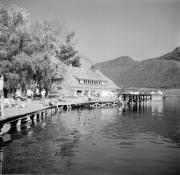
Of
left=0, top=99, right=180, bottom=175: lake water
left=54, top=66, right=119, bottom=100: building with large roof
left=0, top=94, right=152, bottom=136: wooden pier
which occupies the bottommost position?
left=0, top=99, right=180, bottom=175: lake water

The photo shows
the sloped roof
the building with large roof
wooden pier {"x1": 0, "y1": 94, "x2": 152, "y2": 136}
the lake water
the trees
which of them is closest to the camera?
the lake water

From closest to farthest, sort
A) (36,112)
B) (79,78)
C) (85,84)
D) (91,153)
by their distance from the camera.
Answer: (91,153), (36,112), (79,78), (85,84)

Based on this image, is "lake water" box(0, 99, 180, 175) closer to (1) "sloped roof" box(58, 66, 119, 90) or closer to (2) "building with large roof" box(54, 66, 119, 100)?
(2) "building with large roof" box(54, 66, 119, 100)

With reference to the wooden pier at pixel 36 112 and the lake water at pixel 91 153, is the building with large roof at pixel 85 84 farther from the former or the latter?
the lake water at pixel 91 153

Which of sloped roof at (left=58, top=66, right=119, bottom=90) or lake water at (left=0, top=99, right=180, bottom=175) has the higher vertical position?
sloped roof at (left=58, top=66, right=119, bottom=90)

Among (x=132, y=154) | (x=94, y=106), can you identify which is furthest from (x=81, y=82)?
(x=132, y=154)

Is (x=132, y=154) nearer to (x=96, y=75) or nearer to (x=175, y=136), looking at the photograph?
(x=175, y=136)

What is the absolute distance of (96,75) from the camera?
267ft

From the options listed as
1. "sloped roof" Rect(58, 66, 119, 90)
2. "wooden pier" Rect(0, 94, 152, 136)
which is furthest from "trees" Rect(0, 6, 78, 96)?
"sloped roof" Rect(58, 66, 119, 90)

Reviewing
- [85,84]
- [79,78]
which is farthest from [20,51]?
[85,84]

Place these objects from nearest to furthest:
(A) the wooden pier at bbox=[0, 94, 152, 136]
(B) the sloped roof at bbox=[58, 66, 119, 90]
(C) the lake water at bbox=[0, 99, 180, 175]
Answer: (C) the lake water at bbox=[0, 99, 180, 175] < (A) the wooden pier at bbox=[0, 94, 152, 136] < (B) the sloped roof at bbox=[58, 66, 119, 90]

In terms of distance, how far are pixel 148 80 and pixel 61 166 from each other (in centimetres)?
18402

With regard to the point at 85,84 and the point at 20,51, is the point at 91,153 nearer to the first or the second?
the point at 20,51

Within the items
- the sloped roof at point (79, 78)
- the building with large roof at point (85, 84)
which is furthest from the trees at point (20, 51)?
the sloped roof at point (79, 78)
